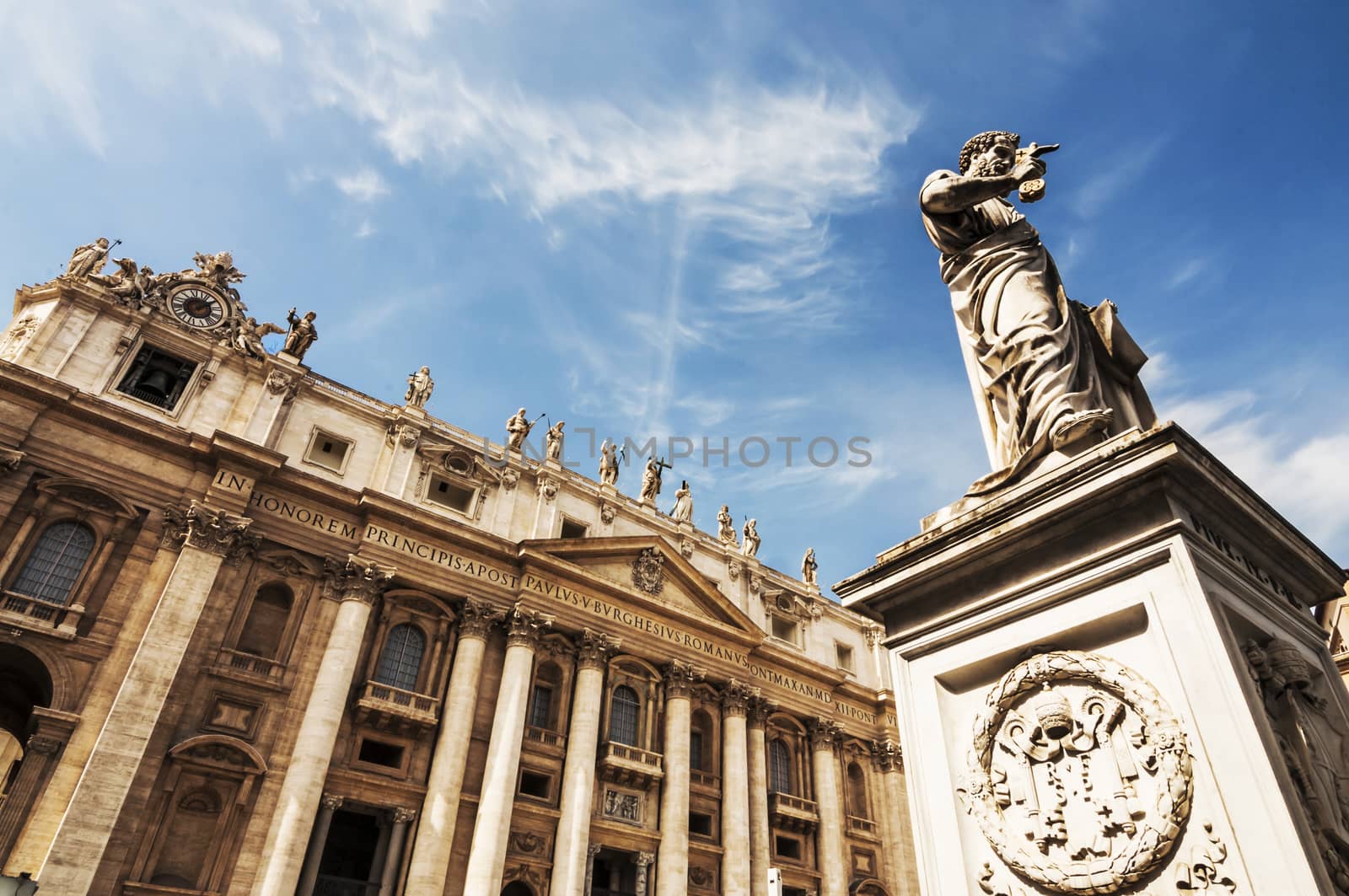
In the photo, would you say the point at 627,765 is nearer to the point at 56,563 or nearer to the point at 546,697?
the point at 546,697

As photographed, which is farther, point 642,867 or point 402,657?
point 642,867

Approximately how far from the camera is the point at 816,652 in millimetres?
35719

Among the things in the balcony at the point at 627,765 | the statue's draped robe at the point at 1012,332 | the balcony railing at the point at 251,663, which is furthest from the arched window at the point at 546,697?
the statue's draped robe at the point at 1012,332

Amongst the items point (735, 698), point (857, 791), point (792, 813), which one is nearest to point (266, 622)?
point (735, 698)

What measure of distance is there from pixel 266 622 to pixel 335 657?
2.22 m

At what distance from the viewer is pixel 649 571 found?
3055cm

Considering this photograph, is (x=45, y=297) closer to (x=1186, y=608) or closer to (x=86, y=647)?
(x=86, y=647)

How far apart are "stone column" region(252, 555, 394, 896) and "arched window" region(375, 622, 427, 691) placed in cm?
111

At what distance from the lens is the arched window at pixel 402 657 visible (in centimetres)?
2400

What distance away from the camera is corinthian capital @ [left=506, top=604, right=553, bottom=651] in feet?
84.8

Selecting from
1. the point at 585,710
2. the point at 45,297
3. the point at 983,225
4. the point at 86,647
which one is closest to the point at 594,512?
the point at 585,710

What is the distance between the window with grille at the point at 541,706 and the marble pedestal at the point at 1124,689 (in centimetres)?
2227

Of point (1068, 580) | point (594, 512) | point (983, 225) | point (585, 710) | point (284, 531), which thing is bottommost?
point (1068, 580)

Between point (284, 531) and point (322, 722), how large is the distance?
5.69m
